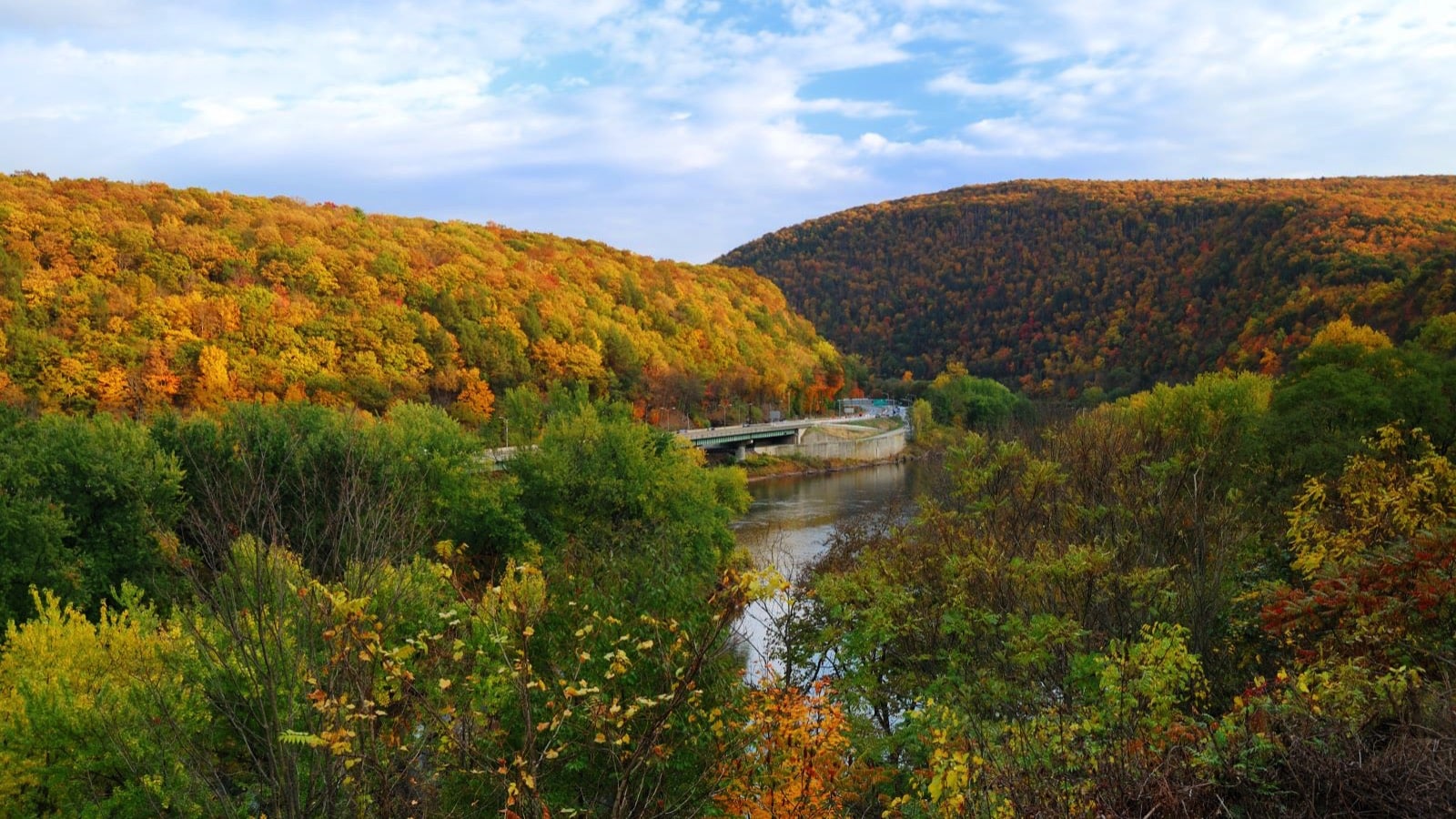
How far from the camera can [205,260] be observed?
62969mm

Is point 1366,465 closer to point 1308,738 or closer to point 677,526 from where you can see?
point 1308,738

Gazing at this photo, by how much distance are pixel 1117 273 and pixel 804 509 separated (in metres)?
83.1

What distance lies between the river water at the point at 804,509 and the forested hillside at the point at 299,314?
19.5 meters

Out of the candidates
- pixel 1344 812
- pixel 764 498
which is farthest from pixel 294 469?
pixel 764 498

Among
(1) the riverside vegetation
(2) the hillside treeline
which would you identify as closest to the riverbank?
(1) the riverside vegetation

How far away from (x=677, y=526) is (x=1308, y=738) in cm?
2500

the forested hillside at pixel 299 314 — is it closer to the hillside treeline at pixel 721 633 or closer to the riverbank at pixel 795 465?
the riverbank at pixel 795 465

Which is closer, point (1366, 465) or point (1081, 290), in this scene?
point (1366, 465)

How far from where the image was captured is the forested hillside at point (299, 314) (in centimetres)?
5178

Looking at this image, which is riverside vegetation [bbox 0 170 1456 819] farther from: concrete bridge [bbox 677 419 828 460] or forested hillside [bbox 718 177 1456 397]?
forested hillside [bbox 718 177 1456 397]

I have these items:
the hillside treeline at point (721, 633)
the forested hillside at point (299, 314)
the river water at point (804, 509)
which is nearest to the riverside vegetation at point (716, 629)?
the hillside treeline at point (721, 633)

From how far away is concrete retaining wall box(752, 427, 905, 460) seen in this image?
76.3 m

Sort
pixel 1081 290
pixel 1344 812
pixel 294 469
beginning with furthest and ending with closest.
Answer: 1. pixel 1081 290
2. pixel 294 469
3. pixel 1344 812

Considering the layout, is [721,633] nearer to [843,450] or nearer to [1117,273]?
[843,450]
